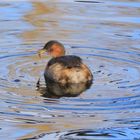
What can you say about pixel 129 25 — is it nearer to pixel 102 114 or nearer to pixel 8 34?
pixel 8 34

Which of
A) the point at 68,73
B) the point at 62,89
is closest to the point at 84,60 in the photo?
the point at 68,73

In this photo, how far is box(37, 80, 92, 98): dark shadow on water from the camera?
10.7m

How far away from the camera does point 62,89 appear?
11156 mm

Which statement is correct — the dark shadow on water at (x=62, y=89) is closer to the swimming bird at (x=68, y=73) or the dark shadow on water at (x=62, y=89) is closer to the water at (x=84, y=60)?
the swimming bird at (x=68, y=73)

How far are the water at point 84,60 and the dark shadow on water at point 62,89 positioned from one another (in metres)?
0.13

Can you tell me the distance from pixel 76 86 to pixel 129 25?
4.12m

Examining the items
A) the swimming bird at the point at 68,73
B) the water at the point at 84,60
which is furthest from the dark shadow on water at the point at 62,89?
the water at the point at 84,60

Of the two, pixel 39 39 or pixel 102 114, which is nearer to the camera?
pixel 102 114

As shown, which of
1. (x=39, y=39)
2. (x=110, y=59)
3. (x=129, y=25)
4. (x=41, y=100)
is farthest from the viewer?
(x=129, y=25)

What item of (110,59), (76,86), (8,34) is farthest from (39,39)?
(76,86)

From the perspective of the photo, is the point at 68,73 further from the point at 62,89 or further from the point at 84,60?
the point at 84,60

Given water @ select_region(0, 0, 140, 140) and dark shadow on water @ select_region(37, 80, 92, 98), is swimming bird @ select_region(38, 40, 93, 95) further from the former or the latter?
water @ select_region(0, 0, 140, 140)

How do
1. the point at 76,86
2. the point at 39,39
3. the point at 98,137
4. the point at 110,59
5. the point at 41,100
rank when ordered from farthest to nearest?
1. the point at 39,39
2. the point at 110,59
3. the point at 76,86
4. the point at 41,100
5. the point at 98,137

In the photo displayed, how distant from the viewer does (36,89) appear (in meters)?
10.8
